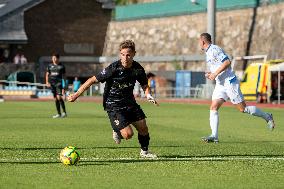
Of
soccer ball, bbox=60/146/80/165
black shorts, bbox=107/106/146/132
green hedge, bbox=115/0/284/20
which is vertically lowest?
soccer ball, bbox=60/146/80/165

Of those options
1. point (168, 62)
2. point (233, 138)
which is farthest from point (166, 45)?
point (233, 138)

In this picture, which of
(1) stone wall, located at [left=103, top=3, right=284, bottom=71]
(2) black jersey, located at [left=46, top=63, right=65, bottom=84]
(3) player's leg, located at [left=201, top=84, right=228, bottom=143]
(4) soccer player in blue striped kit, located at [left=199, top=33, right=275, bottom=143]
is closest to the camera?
(4) soccer player in blue striped kit, located at [left=199, top=33, right=275, bottom=143]

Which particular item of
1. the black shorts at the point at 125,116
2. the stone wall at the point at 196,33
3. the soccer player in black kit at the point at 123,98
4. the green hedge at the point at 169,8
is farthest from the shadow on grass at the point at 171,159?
the green hedge at the point at 169,8

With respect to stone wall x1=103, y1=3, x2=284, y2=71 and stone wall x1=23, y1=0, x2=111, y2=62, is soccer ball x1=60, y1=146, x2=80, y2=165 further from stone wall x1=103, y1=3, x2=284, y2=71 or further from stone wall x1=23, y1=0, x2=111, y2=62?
stone wall x1=23, y1=0, x2=111, y2=62

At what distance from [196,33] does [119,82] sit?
45.8 meters

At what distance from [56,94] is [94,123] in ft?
11.9

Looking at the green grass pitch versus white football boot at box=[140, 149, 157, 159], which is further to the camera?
white football boot at box=[140, 149, 157, 159]

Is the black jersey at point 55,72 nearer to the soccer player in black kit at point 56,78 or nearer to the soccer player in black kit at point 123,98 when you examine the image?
the soccer player in black kit at point 56,78

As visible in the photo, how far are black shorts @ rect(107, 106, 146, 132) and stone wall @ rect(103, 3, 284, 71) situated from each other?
36.8 meters

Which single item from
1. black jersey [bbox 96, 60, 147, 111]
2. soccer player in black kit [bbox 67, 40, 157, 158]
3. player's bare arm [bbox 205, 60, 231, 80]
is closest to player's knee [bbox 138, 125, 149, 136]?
soccer player in black kit [bbox 67, 40, 157, 158]

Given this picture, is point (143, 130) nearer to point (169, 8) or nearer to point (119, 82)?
point (119, 82)

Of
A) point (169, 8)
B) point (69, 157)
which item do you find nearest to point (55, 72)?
point (69, 157)

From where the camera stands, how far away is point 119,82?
1283cm

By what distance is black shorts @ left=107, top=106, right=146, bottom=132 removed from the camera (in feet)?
42.1
